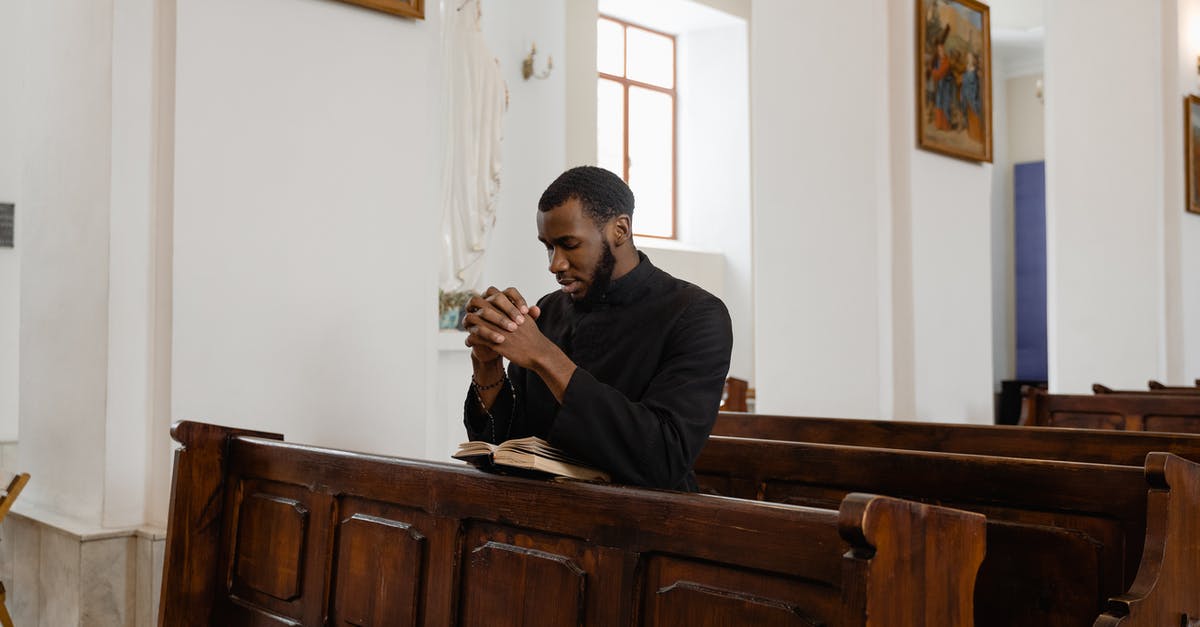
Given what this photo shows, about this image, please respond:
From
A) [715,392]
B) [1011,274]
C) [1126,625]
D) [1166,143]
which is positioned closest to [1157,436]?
A: [1126,625]

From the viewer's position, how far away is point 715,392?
241 centimetres

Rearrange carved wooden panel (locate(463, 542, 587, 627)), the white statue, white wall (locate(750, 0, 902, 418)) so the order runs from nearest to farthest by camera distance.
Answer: carved wooden panel (locate(463, 542, 587, 627)) < white wall (locate(750, 0, 902, 418)) < the white statue

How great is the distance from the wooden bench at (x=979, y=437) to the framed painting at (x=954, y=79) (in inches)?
78.1

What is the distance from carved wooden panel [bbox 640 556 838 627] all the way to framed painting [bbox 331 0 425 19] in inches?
90.5

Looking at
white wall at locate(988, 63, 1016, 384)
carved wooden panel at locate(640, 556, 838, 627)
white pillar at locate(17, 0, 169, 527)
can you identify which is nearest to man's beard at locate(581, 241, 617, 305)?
carved wooden panel at locate(640, 556, 838, 627)

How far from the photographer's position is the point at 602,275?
8.25ft

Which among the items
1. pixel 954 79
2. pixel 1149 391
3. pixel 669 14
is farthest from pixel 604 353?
pixel 669 14

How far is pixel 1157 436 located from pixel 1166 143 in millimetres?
5967

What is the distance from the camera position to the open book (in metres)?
2.15

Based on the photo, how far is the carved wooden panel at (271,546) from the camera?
269cm

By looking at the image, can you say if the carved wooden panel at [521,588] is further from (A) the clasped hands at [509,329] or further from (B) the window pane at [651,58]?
(B) the window pane at [651,58]

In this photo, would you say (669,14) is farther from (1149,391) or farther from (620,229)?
(620,229)

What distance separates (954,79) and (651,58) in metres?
6.78

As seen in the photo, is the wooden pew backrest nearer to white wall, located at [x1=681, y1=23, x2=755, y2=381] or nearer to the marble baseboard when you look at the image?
the marble baseboard
